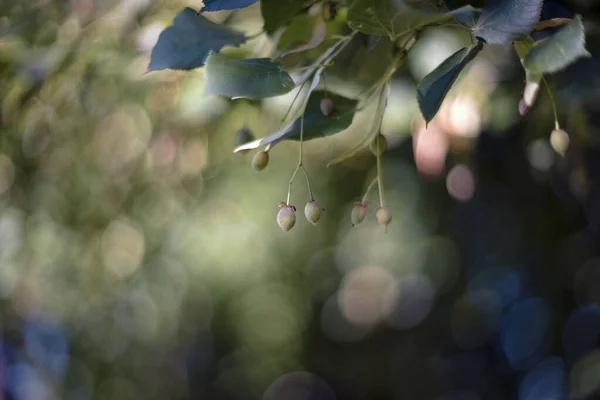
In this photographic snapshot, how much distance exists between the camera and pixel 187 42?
0.60 meters

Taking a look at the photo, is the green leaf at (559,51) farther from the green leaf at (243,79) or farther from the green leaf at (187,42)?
the green leaf at (187,42)

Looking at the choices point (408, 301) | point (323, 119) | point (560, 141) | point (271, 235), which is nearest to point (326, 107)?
point (323, 119)

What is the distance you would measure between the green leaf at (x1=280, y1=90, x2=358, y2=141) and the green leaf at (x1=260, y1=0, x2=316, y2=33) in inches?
3.5

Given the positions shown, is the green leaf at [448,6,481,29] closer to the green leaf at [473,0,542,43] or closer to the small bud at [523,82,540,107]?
the green leaf at [473,0,542,43]

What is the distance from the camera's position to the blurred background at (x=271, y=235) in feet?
3.57

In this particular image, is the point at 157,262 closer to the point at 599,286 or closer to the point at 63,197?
the point at 63,197

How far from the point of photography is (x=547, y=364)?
1.81 m

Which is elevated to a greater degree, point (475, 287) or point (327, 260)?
point (475, 287)

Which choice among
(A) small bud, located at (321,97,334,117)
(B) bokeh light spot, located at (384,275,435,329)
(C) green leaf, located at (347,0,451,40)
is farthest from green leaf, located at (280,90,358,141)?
(B) bokeh light spot, located at (384,275,435,329)

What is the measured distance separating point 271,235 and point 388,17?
2.36 meters

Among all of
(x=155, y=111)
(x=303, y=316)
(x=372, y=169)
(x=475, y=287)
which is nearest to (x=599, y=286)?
(x=372, y=169)

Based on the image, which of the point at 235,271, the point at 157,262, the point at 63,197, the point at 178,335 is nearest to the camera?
the point at 63,197

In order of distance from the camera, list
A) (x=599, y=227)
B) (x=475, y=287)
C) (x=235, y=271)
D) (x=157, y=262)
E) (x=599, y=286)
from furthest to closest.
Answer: (x=235, y=271) < (x=157, y=262) < (x=475, y=287) < (x=599, y=286) < (x=599, y=227)

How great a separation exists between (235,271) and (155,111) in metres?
1.56
